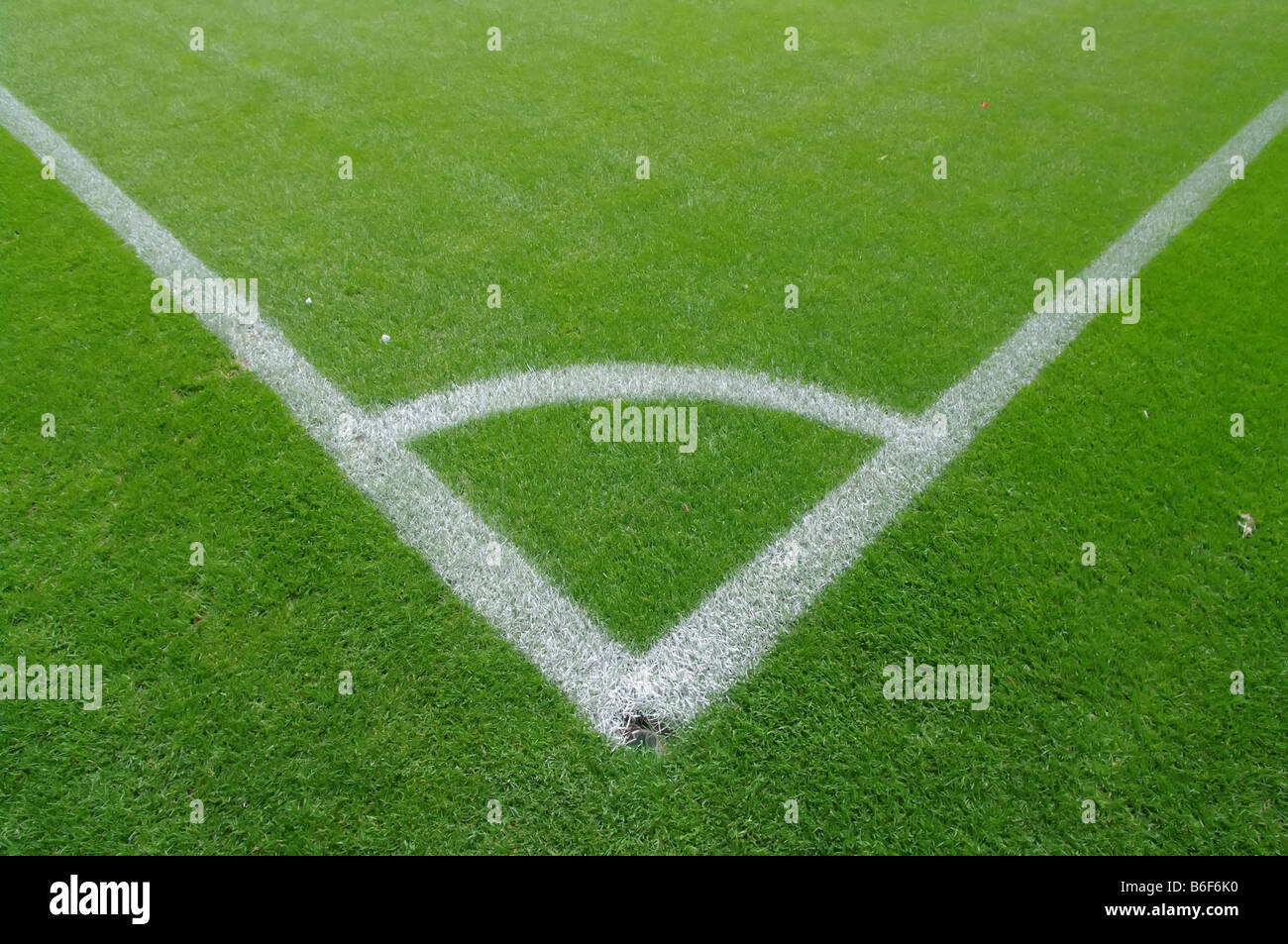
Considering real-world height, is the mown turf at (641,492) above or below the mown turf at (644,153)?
below

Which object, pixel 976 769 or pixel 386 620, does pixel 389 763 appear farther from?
pixel 976 769

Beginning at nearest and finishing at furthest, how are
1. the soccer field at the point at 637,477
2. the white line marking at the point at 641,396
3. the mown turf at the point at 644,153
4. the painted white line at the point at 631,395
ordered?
the soccer field at the point at 637,477
the white line marking at the point at 641,396
the painted white line at the point at 631,395
the mown turf at the point at 644,153

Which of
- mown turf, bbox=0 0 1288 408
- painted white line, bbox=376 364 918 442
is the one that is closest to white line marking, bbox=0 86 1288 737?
painted white line, bbox=376 364 918 442

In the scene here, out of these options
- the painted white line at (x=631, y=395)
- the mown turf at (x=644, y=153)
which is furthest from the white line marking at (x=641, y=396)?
the mown turf at (x=644, y=153)

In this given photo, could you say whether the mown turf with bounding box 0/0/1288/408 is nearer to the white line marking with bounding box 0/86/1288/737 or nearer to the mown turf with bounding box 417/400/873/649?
the white line marking with bounding box 0/86/1288/737

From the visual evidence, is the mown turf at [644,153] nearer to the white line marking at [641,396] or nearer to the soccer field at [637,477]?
the soccer field at [637,477]

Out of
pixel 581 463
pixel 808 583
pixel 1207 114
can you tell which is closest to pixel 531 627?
pixel 581 463
